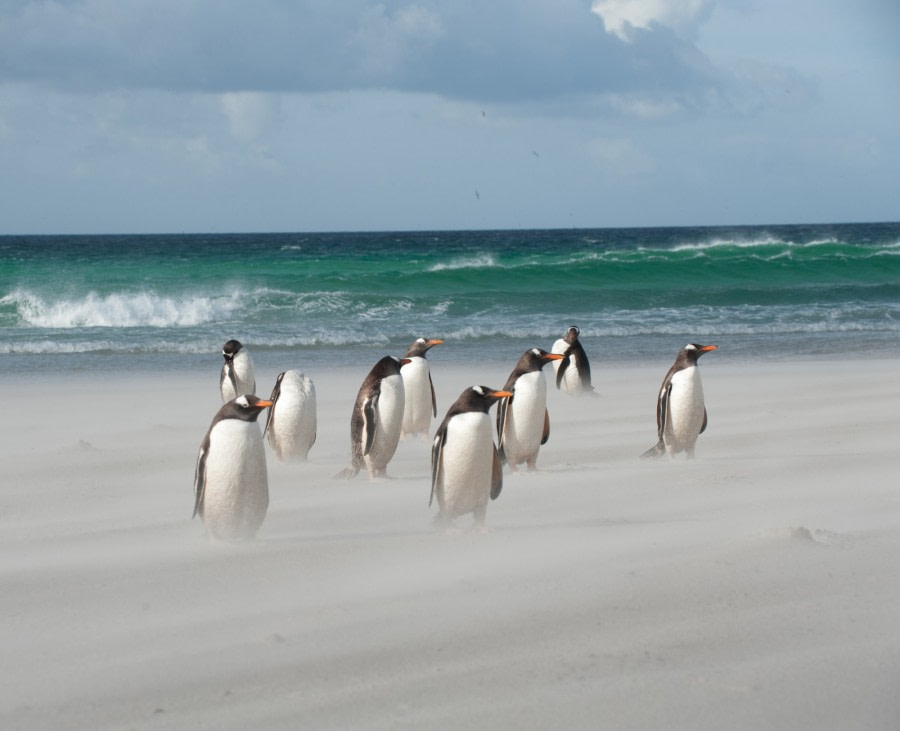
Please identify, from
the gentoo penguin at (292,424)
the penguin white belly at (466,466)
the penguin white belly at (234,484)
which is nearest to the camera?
the penguin white belly at (234,484)

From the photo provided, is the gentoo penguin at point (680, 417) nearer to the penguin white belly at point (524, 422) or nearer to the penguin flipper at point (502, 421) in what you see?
the penguin white belly at point (524, 422)

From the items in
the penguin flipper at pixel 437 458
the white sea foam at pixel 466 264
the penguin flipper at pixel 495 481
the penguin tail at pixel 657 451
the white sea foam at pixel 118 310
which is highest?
the white sea foam at pixel 466 264

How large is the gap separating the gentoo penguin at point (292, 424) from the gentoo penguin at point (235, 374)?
1.86 meters

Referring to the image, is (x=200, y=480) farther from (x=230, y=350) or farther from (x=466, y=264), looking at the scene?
(x=466, y=264)

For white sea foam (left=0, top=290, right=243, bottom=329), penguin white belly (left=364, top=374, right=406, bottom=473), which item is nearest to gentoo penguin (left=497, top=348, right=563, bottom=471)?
penguin white belly (left=364, top=374, right=406, bottom=473)

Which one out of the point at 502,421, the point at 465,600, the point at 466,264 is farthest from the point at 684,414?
the point at 466,264

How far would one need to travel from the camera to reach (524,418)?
6.43 metres

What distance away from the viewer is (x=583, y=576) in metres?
4.02

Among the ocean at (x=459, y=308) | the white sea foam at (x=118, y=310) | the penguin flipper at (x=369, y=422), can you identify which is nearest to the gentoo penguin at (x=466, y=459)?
the penguin flipper at (x=369, y=422)

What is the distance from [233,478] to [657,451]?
305cm

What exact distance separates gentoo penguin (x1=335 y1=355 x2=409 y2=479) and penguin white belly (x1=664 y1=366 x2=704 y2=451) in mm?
1597

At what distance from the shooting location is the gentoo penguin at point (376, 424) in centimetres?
629

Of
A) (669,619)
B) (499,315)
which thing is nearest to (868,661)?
(669,619)

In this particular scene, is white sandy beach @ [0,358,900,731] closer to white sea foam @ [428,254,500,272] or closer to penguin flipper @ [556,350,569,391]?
penguin flipper @ [556,350,569,391]
